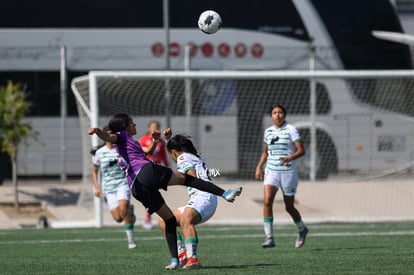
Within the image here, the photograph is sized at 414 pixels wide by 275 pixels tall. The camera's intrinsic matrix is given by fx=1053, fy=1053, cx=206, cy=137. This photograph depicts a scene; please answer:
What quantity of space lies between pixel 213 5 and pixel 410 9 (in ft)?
17.1

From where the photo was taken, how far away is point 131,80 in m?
23.1

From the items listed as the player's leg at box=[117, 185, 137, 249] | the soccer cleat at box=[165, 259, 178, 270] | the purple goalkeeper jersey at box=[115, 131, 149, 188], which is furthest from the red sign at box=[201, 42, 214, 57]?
the soccer cleat at box=[165, 259, 178, 270]

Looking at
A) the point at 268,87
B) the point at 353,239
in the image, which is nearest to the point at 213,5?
the point at 268,87

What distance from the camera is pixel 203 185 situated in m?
11.3

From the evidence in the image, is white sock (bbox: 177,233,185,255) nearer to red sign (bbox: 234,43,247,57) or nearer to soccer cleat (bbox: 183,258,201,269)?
soccer cleat (bbox: 183,258,201,269)

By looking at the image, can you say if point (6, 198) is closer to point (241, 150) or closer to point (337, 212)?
point (241, 150)

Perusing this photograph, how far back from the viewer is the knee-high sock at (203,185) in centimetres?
1124

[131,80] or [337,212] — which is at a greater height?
[131,80]

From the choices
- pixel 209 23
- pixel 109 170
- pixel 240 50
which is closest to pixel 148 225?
pixel 109 170

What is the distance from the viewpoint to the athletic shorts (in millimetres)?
→ 11305

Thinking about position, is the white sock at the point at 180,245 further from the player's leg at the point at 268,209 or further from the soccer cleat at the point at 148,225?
the soccer cleat at the point at 148,225

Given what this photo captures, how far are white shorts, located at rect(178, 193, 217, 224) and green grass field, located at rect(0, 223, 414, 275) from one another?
58 cm

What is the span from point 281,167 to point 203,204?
3.47 meters

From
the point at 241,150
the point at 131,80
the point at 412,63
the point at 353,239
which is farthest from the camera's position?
the point at 412,63
